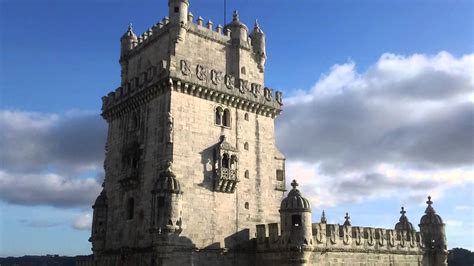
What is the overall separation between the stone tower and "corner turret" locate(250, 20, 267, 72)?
8 cm

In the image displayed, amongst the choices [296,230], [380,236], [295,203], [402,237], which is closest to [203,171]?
[295,203]

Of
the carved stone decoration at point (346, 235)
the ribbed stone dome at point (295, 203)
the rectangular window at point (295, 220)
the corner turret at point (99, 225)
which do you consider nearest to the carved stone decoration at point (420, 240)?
the carved stone decoration at point (346, 235)

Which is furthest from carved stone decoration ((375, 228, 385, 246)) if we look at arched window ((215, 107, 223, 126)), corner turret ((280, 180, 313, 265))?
arched window ((215, 107, 223, 126))

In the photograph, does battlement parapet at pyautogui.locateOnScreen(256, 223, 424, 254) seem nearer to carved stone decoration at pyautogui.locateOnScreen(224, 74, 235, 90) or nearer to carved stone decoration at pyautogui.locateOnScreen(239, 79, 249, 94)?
carved stone decoration at pyautogui.locateOnScreen(239, 79, 249, 94)

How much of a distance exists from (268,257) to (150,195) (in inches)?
357

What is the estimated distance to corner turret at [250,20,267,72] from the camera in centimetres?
3834

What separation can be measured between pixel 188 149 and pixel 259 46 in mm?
12205

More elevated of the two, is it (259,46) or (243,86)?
(259,46)

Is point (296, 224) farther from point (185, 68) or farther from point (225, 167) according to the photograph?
point (185, 68)

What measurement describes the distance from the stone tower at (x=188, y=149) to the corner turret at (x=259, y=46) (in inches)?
3.3

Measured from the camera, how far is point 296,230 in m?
29.6

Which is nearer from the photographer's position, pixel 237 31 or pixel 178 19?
pixel 178 19

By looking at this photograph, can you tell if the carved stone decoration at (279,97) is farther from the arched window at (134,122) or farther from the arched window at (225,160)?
the arched window at (134,122)

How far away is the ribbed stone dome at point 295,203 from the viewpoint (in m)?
30.0
